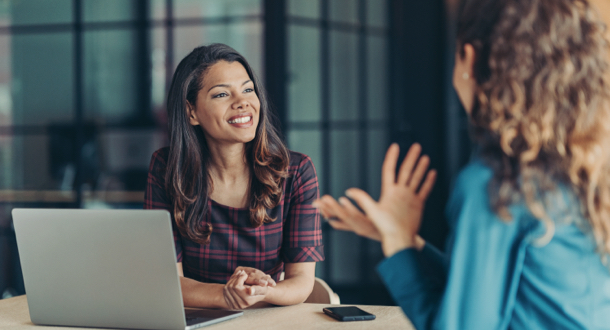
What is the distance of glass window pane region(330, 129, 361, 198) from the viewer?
11.5 feet

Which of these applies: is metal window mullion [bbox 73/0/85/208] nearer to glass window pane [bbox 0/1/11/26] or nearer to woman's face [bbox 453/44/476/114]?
glass window pane [bbox 0/1/11/26]

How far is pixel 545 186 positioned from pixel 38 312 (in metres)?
1.07

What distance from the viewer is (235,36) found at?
3734 millimetres

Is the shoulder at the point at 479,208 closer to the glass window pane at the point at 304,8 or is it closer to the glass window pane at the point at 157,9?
the glass window pane at the point at 304,8

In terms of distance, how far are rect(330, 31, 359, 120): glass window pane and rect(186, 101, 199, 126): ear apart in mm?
1893

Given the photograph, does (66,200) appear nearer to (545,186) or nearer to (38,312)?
(38,312)

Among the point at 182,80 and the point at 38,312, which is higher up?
the point at 182,80

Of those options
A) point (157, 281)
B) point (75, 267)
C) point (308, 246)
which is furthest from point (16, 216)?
point (308, 246)

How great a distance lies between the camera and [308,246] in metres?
1.59

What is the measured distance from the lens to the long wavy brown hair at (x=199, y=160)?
1578 mm

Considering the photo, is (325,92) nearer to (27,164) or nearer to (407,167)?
(27,164)

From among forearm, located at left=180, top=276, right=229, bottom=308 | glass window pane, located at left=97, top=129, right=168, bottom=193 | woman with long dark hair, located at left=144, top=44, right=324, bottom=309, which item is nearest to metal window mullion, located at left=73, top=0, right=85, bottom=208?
glass window pane, located at left=97, top=129, right=168, bottom=193

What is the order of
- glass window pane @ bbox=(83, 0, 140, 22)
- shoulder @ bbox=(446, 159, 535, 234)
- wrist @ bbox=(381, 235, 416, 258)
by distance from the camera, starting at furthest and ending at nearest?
1. glass window pane @ bbox=(83, 0, 140, 22)
2. wrist @ bbox=(381, 235, 416, 258)
3. shoulder @ bbox=(446, 159, 535, 234)

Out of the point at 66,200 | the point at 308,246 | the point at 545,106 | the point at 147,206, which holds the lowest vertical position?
the point at 66,200
